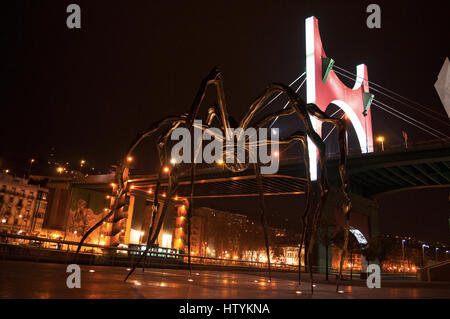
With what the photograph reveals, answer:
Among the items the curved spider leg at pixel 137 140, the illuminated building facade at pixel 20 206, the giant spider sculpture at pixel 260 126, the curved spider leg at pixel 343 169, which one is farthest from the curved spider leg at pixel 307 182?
the illuminated building facade at pixel 20 206

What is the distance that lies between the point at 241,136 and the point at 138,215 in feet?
191

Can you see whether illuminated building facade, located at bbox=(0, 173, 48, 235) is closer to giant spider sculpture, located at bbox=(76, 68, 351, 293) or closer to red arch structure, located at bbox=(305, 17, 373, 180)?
red arch structure, located at bbox=(305, 17, 373, 180)

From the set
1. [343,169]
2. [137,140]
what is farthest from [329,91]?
[343,169]

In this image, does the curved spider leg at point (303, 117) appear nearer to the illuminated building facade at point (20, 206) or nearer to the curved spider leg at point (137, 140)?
the curved spider leg at point (137, 140)

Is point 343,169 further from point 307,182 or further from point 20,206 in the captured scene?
point 20,206

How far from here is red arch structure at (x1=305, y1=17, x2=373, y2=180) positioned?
120ft

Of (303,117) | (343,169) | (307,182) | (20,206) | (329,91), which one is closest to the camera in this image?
(343,169)

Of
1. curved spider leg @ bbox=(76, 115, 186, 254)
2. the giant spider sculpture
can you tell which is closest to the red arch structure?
the giant spider sculpture

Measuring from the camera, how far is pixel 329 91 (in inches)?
1636
